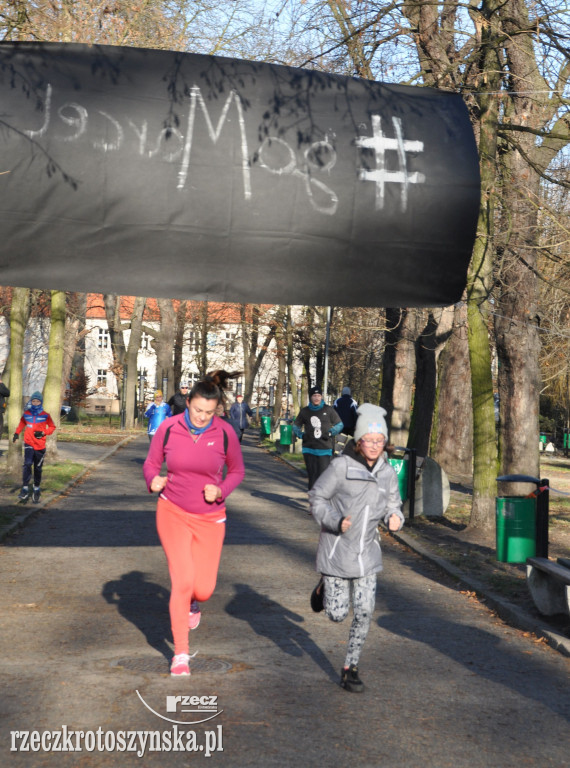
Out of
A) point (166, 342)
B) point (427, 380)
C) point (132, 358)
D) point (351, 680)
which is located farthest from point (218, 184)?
point (132, 358)

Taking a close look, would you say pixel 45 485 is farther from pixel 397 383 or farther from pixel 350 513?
pixel 350 513

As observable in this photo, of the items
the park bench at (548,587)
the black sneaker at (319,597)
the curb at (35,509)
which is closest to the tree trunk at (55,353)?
the curb at (35,509)

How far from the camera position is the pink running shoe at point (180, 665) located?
6824 mm

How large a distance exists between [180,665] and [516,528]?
219 inches

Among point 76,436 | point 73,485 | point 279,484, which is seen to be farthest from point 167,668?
point 76,436

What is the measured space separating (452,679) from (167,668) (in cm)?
191

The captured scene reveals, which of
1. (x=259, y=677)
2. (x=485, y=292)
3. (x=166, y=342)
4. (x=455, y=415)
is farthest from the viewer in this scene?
(x=166, y=342)

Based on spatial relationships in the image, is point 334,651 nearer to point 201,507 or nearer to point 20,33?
point 201,507

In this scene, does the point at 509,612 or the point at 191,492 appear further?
the point at 509,612

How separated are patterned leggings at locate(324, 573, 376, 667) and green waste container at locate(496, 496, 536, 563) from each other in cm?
474

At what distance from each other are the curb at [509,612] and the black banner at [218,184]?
9.76 ft

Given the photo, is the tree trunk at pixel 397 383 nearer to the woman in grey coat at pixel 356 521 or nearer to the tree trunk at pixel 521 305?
the tree trunk at pixel 521 305

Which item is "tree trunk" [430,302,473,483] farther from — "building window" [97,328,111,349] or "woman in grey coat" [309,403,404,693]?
"building window" [97,328,111,349]

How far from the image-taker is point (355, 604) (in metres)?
6.91
